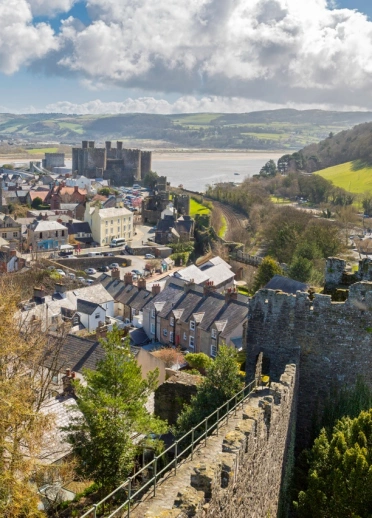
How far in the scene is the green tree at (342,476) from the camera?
874cm

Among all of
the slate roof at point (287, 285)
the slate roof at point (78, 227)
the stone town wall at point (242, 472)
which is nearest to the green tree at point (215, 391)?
the stone town wall at point (242, 472)

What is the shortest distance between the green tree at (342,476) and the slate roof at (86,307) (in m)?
22.5

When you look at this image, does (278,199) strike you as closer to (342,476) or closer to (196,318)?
(196,318)

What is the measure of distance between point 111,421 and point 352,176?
88650 mm

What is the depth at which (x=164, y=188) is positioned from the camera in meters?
93.5

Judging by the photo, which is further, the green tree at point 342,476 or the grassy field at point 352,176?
the grassy field at point 352,176

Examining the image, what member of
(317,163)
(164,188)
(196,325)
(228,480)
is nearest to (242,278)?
(196,325)

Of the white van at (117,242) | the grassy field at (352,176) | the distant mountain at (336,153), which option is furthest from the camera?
the distant mountain at (336,153)

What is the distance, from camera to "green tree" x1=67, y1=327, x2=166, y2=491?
11.2 m

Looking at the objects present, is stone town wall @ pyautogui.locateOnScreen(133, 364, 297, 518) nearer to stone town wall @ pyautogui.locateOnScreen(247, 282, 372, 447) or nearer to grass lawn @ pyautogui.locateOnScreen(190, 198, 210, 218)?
stone town wall @ pyautogui.locateOnScreen(247, 282, 372, 447)

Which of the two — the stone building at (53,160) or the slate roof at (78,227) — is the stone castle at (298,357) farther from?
the stone building at (53,160)

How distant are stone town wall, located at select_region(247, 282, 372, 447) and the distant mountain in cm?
9879

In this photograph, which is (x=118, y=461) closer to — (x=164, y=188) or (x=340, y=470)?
(x=340, y=470)

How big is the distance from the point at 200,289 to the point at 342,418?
78.9ft
